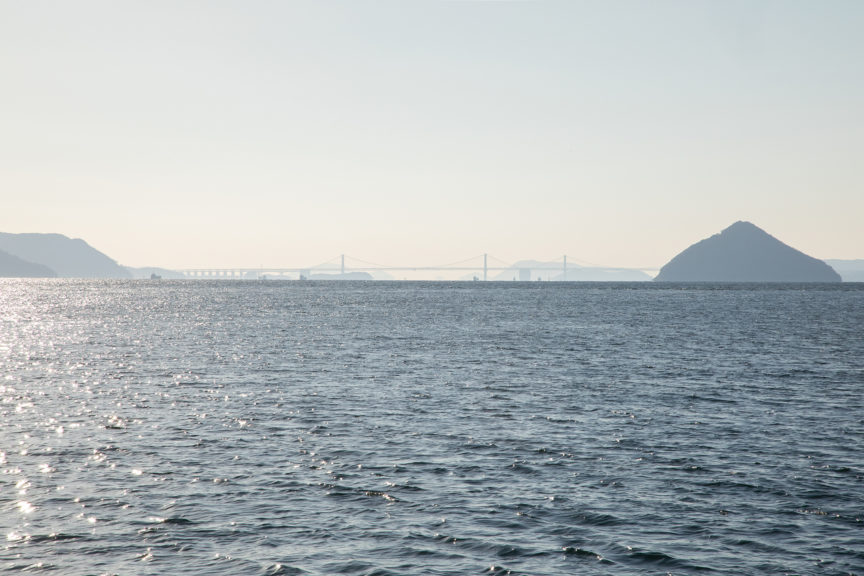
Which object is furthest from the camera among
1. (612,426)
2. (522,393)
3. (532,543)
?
(522,393)

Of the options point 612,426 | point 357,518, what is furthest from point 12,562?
point 612,426

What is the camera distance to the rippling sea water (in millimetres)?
18219

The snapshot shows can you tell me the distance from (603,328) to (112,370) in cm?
6450

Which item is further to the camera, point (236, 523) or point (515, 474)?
point (515, 474)

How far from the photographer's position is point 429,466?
26188mm

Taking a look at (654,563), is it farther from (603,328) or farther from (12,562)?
(603,328)

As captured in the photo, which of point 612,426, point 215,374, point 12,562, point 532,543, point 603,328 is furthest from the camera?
point 603,328

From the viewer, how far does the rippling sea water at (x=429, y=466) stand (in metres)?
18.2

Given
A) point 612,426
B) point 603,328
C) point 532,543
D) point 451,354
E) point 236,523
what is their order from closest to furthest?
point 532,543, point 236,523, point 612,426, point 451,354, point 603,328

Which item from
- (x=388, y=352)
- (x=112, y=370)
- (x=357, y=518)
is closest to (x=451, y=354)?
(x=388, y=352)

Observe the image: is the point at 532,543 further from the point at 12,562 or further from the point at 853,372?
the point at 853,372

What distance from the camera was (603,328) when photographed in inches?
3812

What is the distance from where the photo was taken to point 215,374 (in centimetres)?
5084

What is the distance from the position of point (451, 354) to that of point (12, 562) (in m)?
49.2
